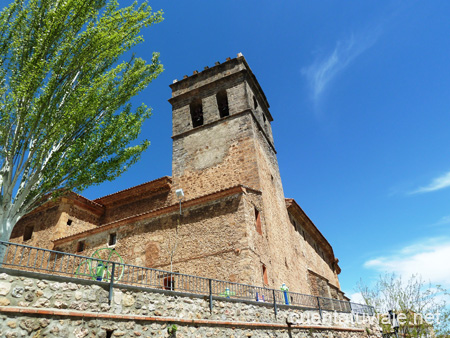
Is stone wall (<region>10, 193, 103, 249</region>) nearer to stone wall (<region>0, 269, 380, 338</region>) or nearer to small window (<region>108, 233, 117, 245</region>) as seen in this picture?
small window (<region>108, 233, 117, 245</region>)

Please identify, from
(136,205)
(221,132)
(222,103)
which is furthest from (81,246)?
(222,103)

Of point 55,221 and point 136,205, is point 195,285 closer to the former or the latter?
point 136,205

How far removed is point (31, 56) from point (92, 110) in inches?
77.2

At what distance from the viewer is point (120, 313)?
5.55 metres

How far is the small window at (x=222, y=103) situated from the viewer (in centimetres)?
1741

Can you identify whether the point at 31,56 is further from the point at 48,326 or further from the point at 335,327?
the point at 335,327

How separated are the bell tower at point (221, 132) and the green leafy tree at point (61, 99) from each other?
6.25 meters

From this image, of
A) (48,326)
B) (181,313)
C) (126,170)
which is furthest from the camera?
(126,170)

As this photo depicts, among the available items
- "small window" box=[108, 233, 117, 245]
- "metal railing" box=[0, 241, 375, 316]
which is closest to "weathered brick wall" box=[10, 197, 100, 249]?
"small window" box=[108, 233, 117, 245]

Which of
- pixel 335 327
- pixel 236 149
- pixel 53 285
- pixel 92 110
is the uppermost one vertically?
pixel 236 149

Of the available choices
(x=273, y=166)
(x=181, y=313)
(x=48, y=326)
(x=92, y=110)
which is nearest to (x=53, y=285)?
(x=48, y=326)

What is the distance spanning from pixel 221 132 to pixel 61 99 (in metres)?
9.03

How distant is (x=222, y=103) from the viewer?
58.7 ft

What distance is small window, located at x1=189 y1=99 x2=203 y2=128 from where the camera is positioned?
703 inches
